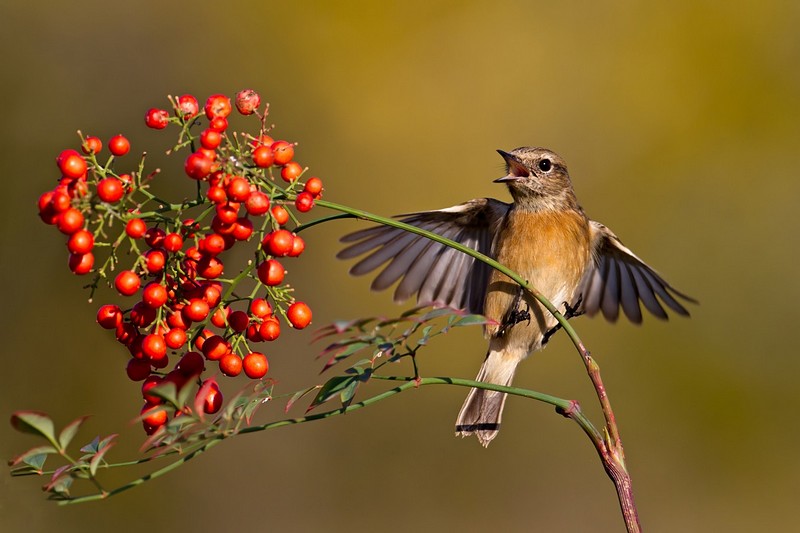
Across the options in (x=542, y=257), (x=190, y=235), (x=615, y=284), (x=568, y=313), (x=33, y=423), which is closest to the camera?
(x=33, y=423)

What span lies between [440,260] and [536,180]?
690mm

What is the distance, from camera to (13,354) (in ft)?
22.1

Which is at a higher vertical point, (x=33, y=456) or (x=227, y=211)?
(x=227, y=211)

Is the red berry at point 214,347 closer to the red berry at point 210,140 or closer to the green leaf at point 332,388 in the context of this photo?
the green leaf at point 332,388

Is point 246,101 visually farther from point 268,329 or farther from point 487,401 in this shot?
point 487,401

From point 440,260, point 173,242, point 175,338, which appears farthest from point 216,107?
point 440,260

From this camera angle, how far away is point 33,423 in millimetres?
1700

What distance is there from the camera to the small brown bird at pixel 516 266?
4148mm

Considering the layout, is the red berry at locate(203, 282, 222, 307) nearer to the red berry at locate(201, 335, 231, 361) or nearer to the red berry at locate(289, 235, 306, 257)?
the red berry at locate(201, 335, 231, 361)

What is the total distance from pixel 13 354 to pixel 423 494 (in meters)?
3.43

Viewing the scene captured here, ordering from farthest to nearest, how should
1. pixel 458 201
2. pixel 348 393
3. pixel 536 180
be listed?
1. pixel 458 201
2. pixel 536 180
3. pixel 348 393

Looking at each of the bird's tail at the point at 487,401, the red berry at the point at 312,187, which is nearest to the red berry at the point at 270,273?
the red berry at the point at 312,187

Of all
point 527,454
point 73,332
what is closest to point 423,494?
point 527,454

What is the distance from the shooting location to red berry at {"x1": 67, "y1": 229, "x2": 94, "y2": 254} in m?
1.99
